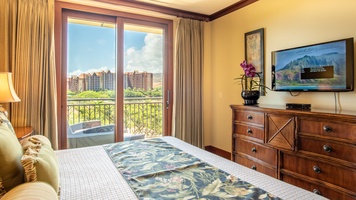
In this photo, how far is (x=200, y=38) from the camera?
422cm

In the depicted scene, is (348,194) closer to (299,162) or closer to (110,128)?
(299,162)

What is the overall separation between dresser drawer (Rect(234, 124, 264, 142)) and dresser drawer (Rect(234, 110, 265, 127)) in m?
0.07

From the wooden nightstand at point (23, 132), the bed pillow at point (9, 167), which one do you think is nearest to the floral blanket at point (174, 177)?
the bed pillow at point (9, 167)

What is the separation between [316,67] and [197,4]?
85.1 inches

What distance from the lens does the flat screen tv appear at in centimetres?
223

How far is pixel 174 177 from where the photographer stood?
4.53ft

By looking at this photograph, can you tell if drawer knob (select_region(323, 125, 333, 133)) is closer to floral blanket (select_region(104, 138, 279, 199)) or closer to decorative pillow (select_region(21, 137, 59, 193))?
floral blanket (select_region(104, 138, 279, 199))

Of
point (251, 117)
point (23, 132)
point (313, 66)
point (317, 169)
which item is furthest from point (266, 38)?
point (23, 132)

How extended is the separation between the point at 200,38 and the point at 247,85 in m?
1.35

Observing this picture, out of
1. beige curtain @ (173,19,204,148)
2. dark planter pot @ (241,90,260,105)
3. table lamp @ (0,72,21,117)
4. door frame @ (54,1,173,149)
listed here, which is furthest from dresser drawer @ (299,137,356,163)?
table lamp @ (0,72,21,117)

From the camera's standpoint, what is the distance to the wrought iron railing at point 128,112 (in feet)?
11.5

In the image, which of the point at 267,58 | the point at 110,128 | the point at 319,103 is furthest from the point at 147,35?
the point at 319,103

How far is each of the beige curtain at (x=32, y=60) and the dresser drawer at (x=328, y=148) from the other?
10.4 feet

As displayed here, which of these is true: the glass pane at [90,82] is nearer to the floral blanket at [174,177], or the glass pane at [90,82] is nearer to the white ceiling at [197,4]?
the white ceiling at [197,4]
